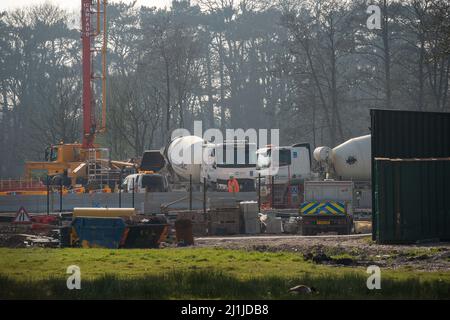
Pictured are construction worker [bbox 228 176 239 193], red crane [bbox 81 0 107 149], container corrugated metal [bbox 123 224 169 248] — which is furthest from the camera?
red crane [bbox 81 0 107 149]

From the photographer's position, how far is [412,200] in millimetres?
27719

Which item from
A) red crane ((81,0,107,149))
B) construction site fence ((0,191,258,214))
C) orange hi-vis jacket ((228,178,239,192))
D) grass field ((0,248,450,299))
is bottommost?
grass field ((0,248,450,299))

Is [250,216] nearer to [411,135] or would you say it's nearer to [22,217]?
[22,217]

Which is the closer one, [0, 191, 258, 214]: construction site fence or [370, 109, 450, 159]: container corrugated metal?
[370, 109, 450, 159]: container corrugated metal

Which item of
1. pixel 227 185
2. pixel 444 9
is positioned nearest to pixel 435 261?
pixel 444 9

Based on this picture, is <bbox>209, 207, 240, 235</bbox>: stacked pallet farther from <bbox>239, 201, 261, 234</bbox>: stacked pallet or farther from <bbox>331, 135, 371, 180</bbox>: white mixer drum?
<bbox>331, 135, 371, 180</bbox>: white mixer drum

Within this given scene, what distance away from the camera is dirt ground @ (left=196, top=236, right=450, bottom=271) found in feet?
70.6

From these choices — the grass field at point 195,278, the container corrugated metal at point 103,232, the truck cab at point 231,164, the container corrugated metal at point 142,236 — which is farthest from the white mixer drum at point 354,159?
the grass field at point 195,278

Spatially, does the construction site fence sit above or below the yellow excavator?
below

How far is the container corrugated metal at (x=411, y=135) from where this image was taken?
29.2 meters

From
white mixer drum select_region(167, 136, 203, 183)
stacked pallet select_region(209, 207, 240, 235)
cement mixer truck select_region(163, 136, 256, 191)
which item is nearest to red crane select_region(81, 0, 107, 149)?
white mixer drum select_region(167, 136, 203, 183)

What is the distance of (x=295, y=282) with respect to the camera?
655 inches

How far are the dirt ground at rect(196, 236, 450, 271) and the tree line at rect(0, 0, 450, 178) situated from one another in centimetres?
2433

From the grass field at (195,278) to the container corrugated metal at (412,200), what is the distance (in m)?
5.27
